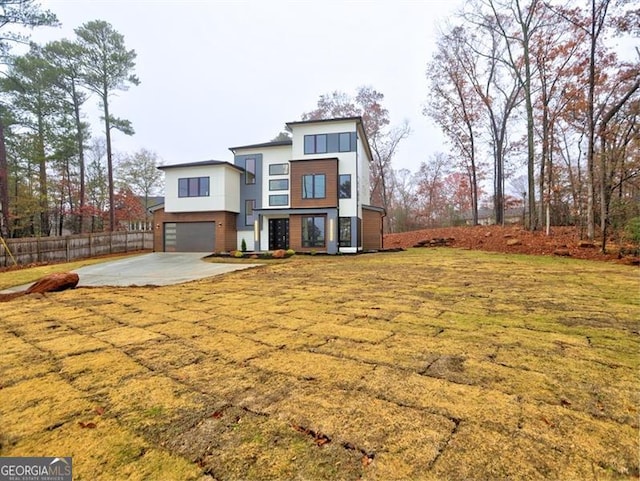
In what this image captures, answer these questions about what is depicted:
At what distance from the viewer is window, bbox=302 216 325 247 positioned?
633 inches

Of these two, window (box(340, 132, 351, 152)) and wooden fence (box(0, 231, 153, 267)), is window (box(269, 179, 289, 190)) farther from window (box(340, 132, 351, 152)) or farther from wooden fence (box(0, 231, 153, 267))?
wooden fence (box(0, 231, 153, 267))

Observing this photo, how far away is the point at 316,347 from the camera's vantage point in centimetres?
272

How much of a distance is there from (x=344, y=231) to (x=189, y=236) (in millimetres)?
9100

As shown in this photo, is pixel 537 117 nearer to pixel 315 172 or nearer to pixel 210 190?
pixel 315 172

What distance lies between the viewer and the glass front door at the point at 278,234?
684 inches

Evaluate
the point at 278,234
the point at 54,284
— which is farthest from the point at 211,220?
the point at 54,284

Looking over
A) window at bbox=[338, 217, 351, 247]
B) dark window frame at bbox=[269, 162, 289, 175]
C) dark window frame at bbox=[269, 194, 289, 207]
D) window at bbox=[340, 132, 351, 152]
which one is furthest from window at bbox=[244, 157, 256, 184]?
window at bbox=[338, 217, 351, 247]

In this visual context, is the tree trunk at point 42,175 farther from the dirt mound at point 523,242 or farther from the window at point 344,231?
the dirt mound at point 523,242

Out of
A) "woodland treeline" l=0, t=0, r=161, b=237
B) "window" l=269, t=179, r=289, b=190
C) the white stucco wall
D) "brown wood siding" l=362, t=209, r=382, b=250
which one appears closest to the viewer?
the white stucco wall

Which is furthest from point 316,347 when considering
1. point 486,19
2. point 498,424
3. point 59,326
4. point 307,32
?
point 486,19

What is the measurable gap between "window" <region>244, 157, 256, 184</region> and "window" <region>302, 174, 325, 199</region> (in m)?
3.78

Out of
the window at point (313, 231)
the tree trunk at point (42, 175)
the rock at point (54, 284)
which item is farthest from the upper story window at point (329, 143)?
the tree trunk at point (42, 175)

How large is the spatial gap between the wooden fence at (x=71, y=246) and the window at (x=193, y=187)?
4129mm

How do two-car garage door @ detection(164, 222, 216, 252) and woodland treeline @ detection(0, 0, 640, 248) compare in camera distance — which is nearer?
woodland treeline @ detection(0, 0, 640, 248)
